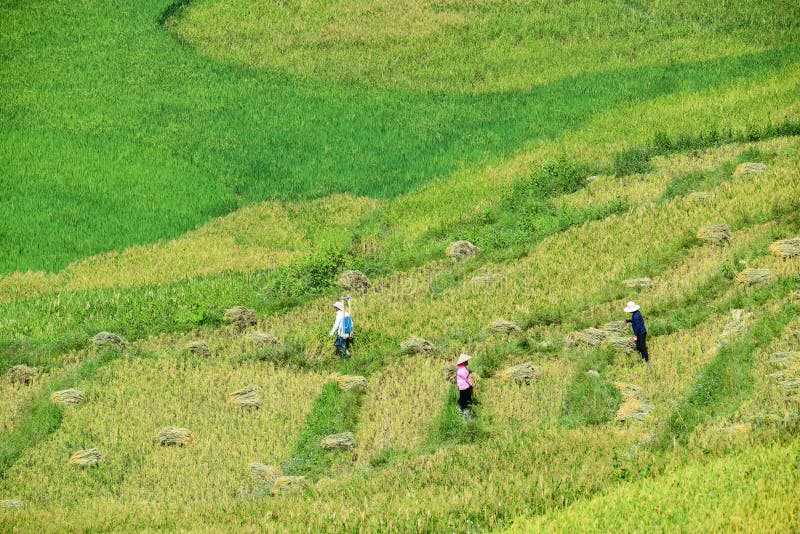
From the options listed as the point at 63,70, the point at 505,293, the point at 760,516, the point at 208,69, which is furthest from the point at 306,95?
the point at 760,516

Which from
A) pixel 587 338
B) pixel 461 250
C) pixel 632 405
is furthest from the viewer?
pixel 461 250

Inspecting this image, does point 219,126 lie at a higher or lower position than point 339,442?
higher

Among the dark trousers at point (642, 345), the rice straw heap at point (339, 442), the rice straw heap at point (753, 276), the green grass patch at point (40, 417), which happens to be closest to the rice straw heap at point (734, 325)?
the dark trousers at point (642, 345)

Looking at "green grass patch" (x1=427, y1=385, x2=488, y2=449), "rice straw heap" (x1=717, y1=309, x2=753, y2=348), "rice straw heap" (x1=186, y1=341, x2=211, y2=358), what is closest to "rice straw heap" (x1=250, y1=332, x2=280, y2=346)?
"rice straw heap" (x1=186, y1=341, x2=211, y2=358)

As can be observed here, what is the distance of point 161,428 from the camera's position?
61.4 feet

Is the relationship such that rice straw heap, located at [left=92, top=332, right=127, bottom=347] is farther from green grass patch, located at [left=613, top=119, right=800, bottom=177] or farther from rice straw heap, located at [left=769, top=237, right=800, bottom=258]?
green grass patch, located at [left=613, top=119, right=800, bottom=177]

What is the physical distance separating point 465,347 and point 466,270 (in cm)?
409

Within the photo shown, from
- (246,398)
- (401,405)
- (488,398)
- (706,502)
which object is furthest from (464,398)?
(706,502)

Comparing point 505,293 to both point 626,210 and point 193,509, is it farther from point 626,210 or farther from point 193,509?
point 193,509

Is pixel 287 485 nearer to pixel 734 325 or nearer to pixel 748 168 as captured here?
pixel 734 325

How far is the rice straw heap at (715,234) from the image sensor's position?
23641 millimetres

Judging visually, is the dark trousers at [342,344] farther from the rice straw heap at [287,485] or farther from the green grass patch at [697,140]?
the green grass patch at [697,140]

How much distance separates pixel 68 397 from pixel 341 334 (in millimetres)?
4444

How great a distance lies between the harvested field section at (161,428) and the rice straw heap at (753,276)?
6.98m
